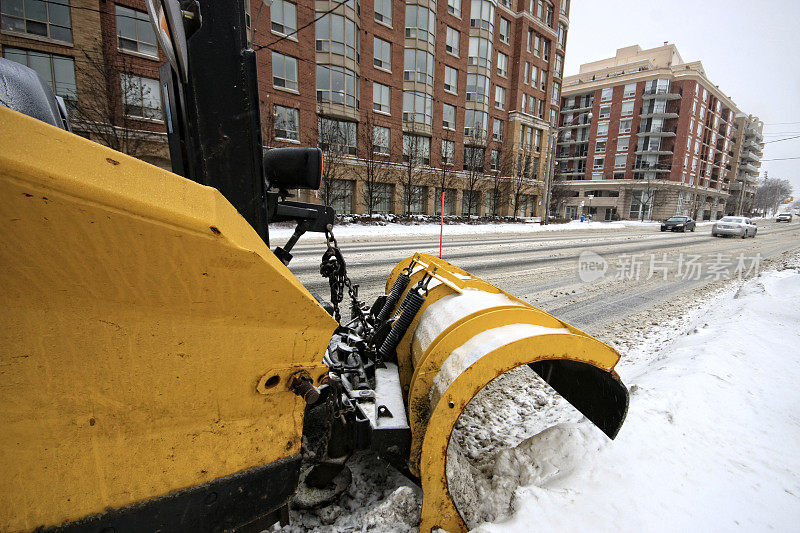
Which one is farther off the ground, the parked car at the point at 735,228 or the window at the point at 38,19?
the window at the point at 38,19

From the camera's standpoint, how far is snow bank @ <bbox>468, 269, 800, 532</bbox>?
160cm

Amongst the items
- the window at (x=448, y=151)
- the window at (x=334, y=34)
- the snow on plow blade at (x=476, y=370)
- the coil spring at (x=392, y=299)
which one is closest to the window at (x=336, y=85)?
the window at (x=334, y=34)

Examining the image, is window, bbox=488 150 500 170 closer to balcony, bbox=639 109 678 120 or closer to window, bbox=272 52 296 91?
window, bbox=272 52 296 91

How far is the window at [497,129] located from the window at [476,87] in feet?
Answer: 10.8

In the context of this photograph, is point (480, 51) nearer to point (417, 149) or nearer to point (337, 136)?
point (417, 149)

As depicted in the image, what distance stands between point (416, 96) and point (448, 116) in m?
4.32

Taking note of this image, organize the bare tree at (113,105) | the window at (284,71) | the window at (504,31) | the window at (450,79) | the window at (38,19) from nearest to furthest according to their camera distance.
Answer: the bare tree at (113,105), the window at (38,19), the window at (284,71), the window at (450,79), the window at (504,31)

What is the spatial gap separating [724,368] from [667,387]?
83 cm

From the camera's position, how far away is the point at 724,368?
10.2ft

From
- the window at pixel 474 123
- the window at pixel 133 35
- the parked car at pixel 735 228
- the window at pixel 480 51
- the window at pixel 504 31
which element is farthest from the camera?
the window at pixel 504 31

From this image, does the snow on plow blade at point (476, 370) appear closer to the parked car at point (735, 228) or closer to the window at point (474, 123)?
the parked car at point (735, 228)

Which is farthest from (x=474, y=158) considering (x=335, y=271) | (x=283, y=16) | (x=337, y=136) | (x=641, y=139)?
(x=641, y=139)

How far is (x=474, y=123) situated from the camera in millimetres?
37344

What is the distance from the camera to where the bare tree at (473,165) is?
113 ft
